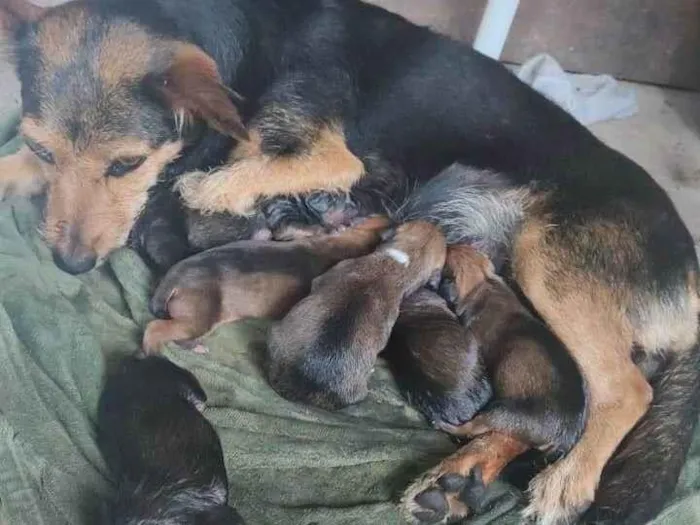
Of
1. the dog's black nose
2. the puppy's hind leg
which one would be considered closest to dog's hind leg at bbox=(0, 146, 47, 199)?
the dog's black nose

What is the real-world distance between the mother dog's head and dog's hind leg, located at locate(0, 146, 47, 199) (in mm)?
318

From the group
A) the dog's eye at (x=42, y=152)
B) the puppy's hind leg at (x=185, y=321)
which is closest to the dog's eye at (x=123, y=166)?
the dog's eye at (x=42, y=152)

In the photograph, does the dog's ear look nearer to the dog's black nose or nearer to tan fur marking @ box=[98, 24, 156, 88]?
tan fur marking @ box=[98, 24, 156, 88]

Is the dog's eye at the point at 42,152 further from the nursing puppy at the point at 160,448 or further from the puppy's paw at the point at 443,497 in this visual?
the puppy's paw at the point at 443,497

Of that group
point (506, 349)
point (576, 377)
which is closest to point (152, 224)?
point (506, 349)

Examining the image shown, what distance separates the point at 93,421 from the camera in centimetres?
219

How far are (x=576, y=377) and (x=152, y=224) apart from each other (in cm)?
125

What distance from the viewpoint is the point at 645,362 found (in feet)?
8.11

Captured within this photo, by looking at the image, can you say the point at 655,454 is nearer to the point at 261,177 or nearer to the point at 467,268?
the point at 467,268

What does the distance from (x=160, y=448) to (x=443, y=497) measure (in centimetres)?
66

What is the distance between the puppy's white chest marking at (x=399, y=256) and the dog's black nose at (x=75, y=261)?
79 cm

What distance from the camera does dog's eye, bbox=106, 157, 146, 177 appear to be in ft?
7.87


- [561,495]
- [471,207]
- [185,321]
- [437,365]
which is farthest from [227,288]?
[561,495]

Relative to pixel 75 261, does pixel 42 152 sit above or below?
above
